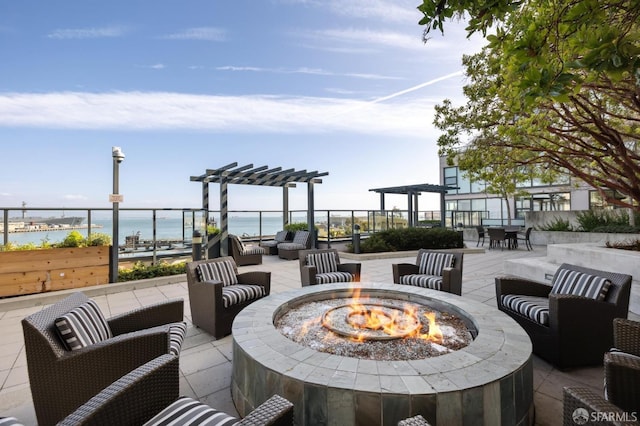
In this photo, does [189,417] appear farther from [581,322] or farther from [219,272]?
[581,322]

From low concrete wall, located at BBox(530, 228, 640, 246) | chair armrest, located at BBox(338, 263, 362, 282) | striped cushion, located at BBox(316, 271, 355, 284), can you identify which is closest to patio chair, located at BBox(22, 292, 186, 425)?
striped cushion, located at BBox(316, 271, 355, 284)

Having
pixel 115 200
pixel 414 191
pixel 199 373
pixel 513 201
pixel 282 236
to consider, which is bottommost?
pixel 199 373

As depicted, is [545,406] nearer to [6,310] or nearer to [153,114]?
[6,310]

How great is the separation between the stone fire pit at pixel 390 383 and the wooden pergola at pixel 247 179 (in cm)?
629

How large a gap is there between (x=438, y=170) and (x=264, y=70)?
18186 mm

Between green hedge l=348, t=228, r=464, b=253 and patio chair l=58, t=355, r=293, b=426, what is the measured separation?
7558mm

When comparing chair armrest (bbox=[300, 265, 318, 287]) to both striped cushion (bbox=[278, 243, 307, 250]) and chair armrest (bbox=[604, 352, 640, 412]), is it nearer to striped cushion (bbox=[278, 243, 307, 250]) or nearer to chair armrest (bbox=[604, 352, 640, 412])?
chair armrest (bbox=[604, 352, 640, 412])

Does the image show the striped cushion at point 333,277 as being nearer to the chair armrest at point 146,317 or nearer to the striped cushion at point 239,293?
the striped cushion at point 239,293

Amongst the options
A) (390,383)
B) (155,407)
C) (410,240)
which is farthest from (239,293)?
(410,240)

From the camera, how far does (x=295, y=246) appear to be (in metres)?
8.28

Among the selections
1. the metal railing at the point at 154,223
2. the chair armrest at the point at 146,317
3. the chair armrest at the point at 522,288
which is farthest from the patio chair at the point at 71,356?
the metal railing at the point at 154,223

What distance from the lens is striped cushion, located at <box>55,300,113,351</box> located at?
5.51 feet

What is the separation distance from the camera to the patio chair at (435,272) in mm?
3715

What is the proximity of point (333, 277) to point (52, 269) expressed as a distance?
4.54 meters
